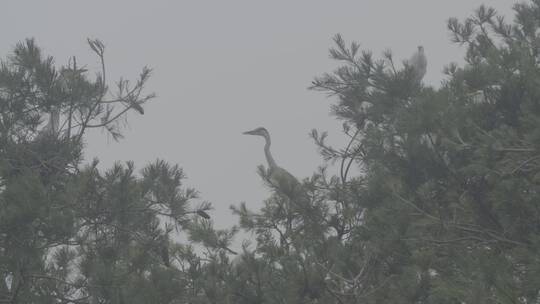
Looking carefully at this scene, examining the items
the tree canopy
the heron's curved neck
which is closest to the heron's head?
the heron's curved neck

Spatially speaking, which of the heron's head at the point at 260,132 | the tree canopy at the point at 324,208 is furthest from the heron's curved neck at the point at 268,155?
the tree canopy at the point at 324,208

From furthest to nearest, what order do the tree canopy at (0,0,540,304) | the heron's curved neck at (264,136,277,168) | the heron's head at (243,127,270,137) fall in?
the heron's head at (243,127,270,137), the heron's curved neck at (264,136,277,168), the tree canopy at (0,0,540,304)

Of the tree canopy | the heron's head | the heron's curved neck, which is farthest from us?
the heron's head

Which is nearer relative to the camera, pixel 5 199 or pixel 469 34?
pixel 5 199

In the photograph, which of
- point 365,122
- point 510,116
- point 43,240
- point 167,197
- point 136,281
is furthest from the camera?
point 365,122

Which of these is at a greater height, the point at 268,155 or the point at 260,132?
the point at 260,132

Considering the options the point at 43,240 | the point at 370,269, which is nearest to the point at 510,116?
the point at 370,269

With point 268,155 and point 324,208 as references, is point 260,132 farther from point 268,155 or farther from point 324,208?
point 324,208

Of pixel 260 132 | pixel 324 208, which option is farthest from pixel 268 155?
pixel 324 208

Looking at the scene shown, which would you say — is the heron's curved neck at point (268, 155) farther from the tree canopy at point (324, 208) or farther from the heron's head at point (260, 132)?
the tree canopy at point (324, 208)

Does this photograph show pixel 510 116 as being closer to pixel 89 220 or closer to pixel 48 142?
pixel 89 220

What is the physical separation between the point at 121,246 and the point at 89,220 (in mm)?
284

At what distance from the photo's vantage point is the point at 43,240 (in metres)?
4.24

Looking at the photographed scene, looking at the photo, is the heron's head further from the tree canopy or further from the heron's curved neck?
the tree canopy
